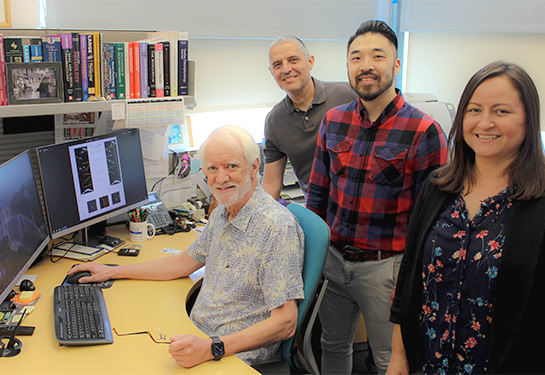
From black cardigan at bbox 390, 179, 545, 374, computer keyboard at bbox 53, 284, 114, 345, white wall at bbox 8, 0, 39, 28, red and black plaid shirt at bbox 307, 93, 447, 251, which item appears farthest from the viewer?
white wall at bbox 8, 0, 39, 28

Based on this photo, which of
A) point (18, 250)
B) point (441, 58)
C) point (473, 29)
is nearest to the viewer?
point (18, 250)

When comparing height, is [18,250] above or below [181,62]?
below

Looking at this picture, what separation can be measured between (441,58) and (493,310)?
2.58m

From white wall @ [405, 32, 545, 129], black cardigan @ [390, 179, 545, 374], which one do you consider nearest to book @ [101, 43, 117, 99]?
black cardigan @ [390, 179, 545, 374]

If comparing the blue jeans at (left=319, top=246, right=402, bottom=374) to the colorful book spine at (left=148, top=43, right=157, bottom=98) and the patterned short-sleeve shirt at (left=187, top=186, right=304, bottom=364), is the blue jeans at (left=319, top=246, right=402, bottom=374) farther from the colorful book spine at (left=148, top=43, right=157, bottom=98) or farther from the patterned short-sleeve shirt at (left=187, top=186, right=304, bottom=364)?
the colorful book spine at (left=148, top=43, right=157, bottom=98)

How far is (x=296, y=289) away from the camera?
5.10 ft

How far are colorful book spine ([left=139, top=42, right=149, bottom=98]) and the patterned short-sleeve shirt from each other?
957 millimetres

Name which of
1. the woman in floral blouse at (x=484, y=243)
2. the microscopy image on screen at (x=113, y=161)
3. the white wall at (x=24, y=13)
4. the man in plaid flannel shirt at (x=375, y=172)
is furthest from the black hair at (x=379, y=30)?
the white wall at (x=24, y=13)

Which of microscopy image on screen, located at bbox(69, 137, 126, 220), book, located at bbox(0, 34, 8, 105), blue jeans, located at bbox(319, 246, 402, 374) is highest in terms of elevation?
book, located at bbox(0, 34, 8, 105)

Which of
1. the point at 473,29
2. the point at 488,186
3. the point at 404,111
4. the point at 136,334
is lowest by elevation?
the point at 136,334

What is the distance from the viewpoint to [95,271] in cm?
189

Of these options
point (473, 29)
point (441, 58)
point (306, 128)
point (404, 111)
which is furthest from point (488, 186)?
point (441, 58)

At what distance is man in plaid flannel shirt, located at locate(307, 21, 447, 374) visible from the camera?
5.81ft

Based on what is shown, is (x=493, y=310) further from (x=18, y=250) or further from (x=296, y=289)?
(x=18, y=250)
